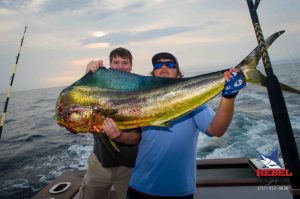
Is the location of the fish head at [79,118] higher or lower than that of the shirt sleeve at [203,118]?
lower

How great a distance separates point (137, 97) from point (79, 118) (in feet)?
1.42

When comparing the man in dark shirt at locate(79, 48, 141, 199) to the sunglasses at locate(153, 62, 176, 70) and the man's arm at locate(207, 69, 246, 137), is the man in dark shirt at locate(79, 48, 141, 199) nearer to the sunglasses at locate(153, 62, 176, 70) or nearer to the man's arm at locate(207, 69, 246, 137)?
the sunglasses at locate(153, 62, 176, 70)

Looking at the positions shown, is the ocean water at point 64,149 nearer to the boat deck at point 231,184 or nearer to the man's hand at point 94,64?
the boat deck at point 231,184

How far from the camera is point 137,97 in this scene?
1960mm

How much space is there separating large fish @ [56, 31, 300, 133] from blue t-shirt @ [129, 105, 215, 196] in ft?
1.57

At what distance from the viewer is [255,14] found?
271cm

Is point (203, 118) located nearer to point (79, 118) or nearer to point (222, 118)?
point (222, 118)

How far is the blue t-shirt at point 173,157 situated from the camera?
2.38 metres

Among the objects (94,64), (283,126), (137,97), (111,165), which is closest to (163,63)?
(94,64)

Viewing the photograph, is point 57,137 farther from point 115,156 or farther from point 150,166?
point 150,166

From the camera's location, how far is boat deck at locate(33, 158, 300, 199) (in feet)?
12.7

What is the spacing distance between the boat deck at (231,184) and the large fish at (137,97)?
244 centimetres

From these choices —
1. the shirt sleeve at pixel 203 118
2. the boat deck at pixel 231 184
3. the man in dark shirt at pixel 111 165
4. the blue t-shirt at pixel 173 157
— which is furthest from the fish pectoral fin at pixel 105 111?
the boat deck at pixel 231 184

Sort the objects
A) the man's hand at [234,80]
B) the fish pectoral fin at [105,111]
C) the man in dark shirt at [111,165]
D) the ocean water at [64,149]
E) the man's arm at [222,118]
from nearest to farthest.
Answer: the man's hand at [234,80]
the fish pectoral fin at [105,111]
the man's arm at [222,118]
the man in dark shirt at [111,165]
the ocean water at [64,149]
